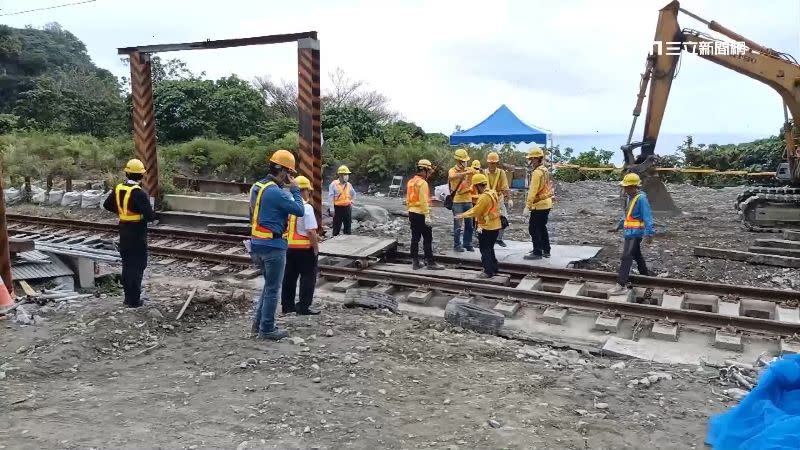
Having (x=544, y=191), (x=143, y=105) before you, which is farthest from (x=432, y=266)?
(x=143, y=105)

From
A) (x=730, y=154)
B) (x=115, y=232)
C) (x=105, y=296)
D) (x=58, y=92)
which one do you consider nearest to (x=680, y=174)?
(x=730, y=154)

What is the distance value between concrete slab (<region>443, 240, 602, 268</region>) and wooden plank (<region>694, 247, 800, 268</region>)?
1706 millimetres

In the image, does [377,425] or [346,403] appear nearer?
[377,425]

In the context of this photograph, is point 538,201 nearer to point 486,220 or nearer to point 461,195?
point 461,195

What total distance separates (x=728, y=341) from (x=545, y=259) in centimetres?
380

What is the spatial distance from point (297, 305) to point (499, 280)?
9.77 ft

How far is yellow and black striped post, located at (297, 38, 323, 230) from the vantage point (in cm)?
1172

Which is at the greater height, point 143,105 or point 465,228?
point 143,105

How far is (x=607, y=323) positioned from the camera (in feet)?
23.4

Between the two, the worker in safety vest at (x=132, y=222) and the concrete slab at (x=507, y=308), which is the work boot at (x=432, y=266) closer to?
the concrete slab at (x=507, y=308)

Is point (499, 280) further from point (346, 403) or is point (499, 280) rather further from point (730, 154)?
point (730, 154)

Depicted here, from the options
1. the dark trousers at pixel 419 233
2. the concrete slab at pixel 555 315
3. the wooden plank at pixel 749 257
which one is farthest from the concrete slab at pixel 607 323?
the wooden plank at pixel 749 257

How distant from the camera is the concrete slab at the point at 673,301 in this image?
7787mm

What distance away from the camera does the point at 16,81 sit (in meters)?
39.7
